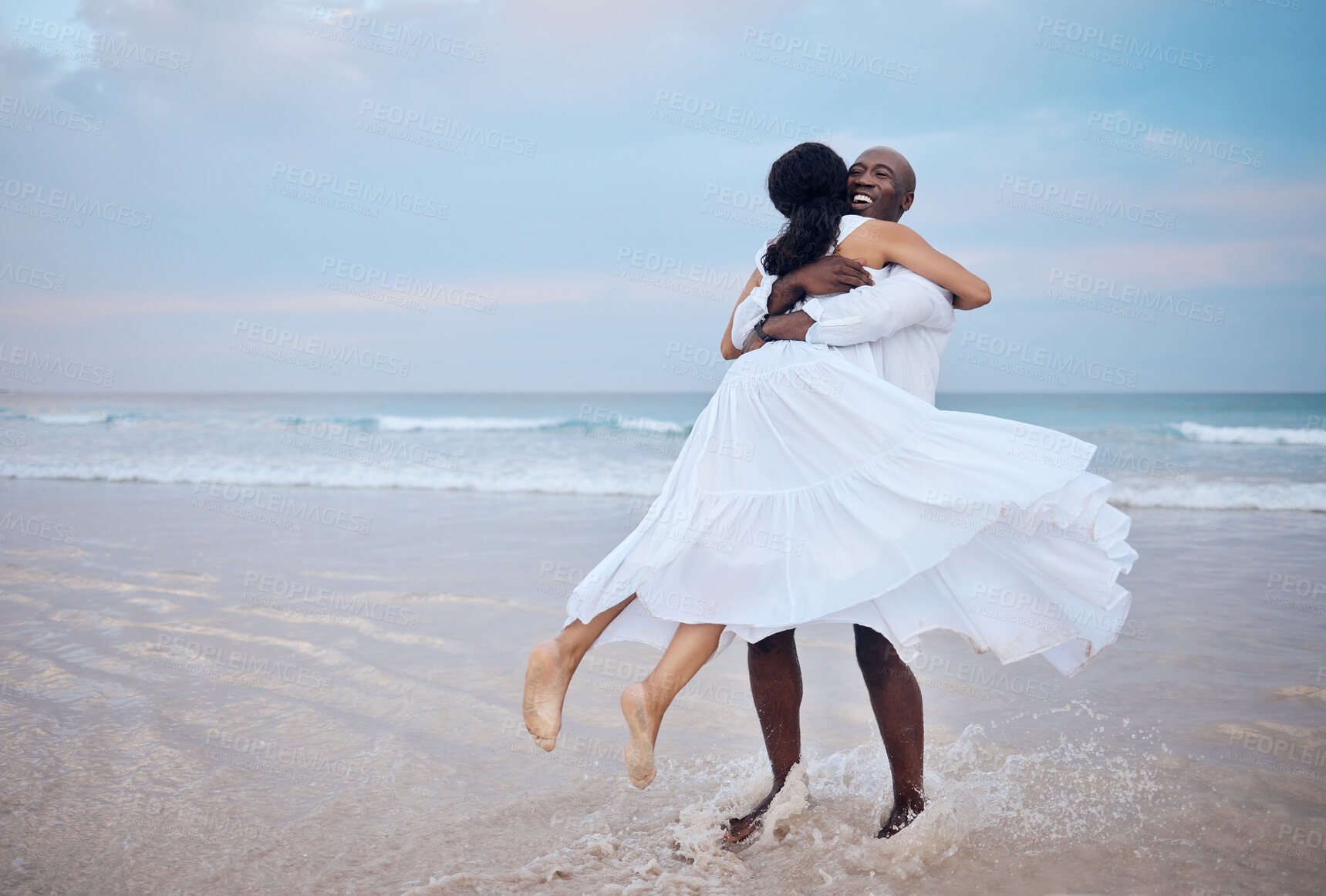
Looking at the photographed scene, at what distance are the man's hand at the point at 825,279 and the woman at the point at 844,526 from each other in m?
0.05

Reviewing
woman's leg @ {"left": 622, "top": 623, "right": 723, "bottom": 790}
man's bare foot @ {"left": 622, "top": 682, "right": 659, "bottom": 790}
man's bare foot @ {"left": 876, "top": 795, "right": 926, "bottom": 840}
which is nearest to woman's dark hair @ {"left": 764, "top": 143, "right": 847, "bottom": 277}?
woman's leg @ {"left": 622, "top": 623, "right": 723, "bottom": 790}

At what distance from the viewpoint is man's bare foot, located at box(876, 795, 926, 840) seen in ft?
9.18

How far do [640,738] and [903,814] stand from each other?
3.34ft

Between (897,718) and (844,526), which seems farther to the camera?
(897,718)

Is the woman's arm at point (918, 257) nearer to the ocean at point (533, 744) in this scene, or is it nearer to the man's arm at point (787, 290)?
the man's arm at point (787, 290)

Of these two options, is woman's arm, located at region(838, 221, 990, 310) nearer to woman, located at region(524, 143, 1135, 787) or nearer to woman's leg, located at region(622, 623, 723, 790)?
woman, located at region(524, 143, 1135, 787)

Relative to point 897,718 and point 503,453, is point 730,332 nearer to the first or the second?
point 897,718

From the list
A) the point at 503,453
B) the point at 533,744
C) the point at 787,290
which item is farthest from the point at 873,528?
the point at 503,453

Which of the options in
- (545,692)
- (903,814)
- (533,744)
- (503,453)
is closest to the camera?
(545,692)

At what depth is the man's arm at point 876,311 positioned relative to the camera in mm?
2688

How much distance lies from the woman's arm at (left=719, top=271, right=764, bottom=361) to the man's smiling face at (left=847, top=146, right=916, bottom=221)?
1.36ft

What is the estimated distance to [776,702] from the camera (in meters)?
2.92

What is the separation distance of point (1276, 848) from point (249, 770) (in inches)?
143

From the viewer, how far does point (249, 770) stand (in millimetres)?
3348
